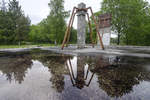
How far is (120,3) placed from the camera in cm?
1630

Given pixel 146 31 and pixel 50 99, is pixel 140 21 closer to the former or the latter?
pixel 146 31

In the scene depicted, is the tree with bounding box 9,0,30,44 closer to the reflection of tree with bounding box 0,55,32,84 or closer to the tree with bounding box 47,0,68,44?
the tree with bounding box 47,0,68,44

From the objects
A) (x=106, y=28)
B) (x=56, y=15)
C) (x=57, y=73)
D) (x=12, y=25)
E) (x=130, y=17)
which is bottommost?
(x=57, y=73)

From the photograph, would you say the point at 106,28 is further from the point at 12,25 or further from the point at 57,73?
the point at 12,25

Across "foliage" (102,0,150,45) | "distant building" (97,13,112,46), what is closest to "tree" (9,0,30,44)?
"distant building" (97,13,112,46)

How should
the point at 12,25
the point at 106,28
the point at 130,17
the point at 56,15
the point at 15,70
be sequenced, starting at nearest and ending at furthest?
the point at 15,70 → the point at 106,28 → the point at 130,17 → the point at 56,15 → the point at 12,25

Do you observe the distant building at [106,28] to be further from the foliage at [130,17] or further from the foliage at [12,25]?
the foliage at [12,25]

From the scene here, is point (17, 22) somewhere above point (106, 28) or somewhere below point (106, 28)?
above

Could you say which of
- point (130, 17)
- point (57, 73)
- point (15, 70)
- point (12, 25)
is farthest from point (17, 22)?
point (130, 17)

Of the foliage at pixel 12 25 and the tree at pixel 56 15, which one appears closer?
the tree at pixel 56 15

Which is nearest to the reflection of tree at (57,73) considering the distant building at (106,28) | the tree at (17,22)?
the distant building at (106,28)

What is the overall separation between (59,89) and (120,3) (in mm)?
19935

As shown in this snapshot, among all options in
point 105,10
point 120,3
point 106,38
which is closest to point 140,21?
point 120,3

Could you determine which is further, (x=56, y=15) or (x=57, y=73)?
(x=56, y=15)
